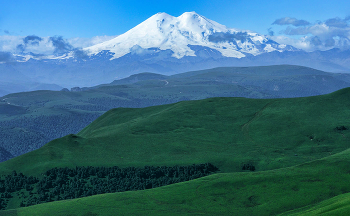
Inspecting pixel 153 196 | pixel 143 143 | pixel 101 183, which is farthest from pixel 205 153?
pixel 153 196

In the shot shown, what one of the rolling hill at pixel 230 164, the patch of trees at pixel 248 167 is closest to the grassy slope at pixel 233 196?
the rolling hill at pixel 230 164

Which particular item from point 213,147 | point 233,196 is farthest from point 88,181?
point 233,196

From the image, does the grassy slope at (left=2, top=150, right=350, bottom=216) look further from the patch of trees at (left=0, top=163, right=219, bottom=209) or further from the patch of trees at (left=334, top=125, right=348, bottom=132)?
the patch of trees at (left=334, top=125, right=348, bottom=132)

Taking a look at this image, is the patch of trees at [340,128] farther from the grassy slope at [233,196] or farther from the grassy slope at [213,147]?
the grassy slope at [233,196]

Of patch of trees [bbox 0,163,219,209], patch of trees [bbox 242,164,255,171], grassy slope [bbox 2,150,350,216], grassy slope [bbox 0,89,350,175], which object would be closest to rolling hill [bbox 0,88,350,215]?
grassy slope [bbox 2,150,350,216]

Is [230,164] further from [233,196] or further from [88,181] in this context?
[88,181]
